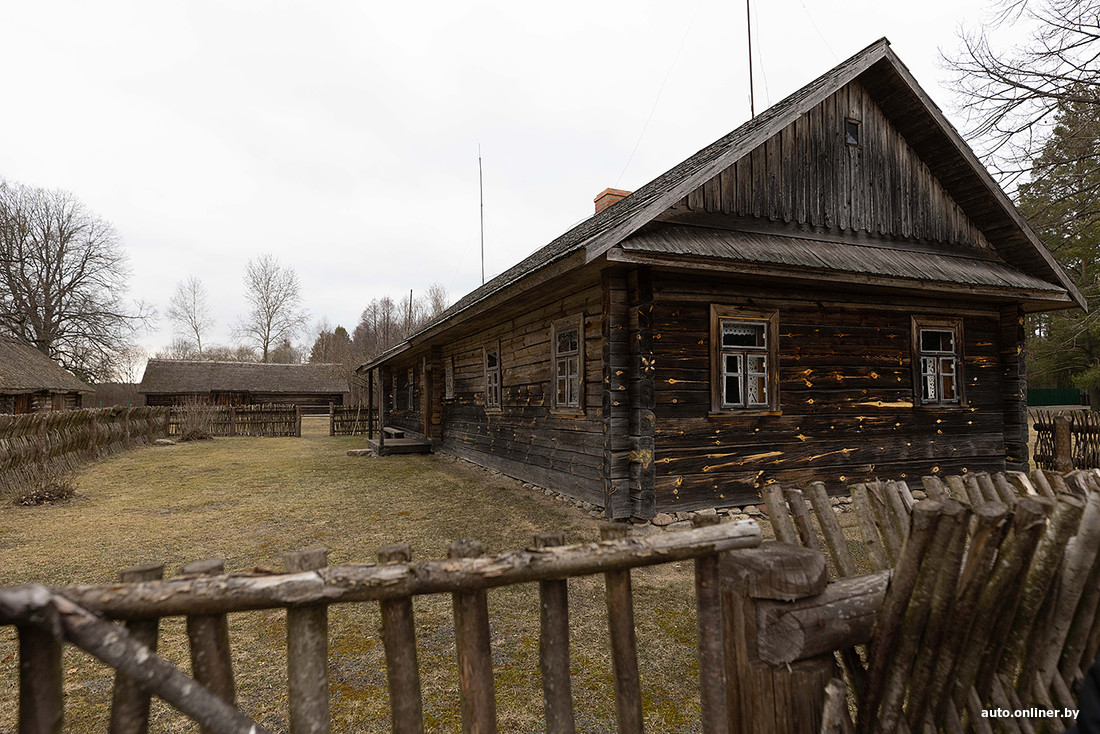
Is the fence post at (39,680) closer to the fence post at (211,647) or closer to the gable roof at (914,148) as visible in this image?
the fence post at (211,647)

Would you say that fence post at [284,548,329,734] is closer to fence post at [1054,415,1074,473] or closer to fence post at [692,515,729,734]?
fence post at [692,515,729,734]

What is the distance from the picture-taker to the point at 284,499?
8828 millimetres

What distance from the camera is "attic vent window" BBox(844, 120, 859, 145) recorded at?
8422mm

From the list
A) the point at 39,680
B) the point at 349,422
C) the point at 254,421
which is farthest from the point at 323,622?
the point at 254,421

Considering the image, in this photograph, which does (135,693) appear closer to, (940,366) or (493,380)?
(493,380)

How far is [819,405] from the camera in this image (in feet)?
26.2

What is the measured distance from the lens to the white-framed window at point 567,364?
7.81 meters

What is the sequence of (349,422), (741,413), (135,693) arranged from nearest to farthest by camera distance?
1. (135,693)
2. (741,413)
3. (349,422)

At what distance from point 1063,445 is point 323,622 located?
43.7ft

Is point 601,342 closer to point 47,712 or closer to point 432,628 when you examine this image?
point 432,628

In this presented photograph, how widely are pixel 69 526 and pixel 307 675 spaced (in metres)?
7.72

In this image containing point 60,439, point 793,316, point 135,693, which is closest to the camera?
point 135,693
